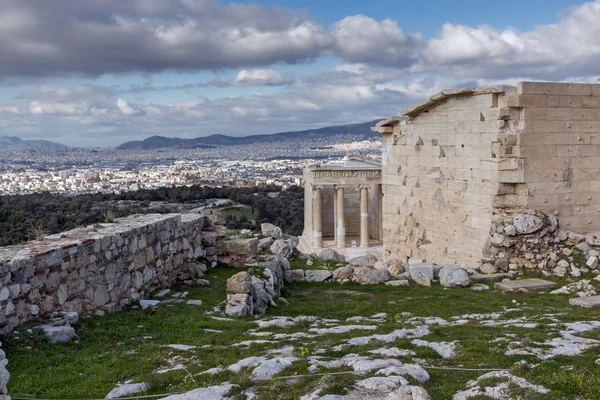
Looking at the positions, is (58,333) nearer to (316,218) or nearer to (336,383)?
(336,383)

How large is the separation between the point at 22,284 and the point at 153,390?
3.14 meters

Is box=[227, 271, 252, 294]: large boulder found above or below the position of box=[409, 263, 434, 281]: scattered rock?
above

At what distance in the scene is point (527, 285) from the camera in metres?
13.3

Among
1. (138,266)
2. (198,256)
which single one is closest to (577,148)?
(198,256)

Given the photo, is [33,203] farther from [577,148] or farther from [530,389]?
[530,389]

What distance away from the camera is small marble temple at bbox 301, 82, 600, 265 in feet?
50.0

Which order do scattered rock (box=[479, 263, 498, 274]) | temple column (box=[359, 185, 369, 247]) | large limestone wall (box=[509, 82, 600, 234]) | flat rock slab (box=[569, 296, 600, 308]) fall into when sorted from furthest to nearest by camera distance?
1. temple column (box=[359, 185, 369, 247])
2. large limestone wall (box=[509, 82, 600, 234])
3. scattered rock (box=[479, 263, 498, 274])
4. flat rock slab (box=[569, 296, 600, 308])

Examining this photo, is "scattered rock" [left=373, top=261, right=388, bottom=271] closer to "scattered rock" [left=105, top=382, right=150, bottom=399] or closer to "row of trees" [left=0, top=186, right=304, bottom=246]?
"scattered rock" [left=105, top=382, right=150, bottom=399]

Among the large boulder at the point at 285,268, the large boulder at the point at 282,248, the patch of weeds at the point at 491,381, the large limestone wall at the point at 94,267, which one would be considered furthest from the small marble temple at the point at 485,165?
the patch of weeds at the point at 491,381

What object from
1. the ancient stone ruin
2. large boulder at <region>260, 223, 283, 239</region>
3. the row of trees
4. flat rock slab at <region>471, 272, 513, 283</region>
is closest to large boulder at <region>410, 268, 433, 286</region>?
flat rock slab at <region>471, 272, 513, 283</region>

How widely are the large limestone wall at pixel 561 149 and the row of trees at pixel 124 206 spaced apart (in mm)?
17530

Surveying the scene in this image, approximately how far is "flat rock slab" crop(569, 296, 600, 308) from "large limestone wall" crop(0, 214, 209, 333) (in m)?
8.29

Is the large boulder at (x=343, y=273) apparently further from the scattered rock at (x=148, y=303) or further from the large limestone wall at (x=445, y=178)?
the scattered rock at (x=148, y=303)

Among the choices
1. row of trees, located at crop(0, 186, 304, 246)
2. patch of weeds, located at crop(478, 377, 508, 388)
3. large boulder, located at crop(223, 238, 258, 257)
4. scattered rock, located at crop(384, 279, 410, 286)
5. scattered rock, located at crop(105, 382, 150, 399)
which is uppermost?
patch of weeds, located at crop(478, 377, 508, 388)
